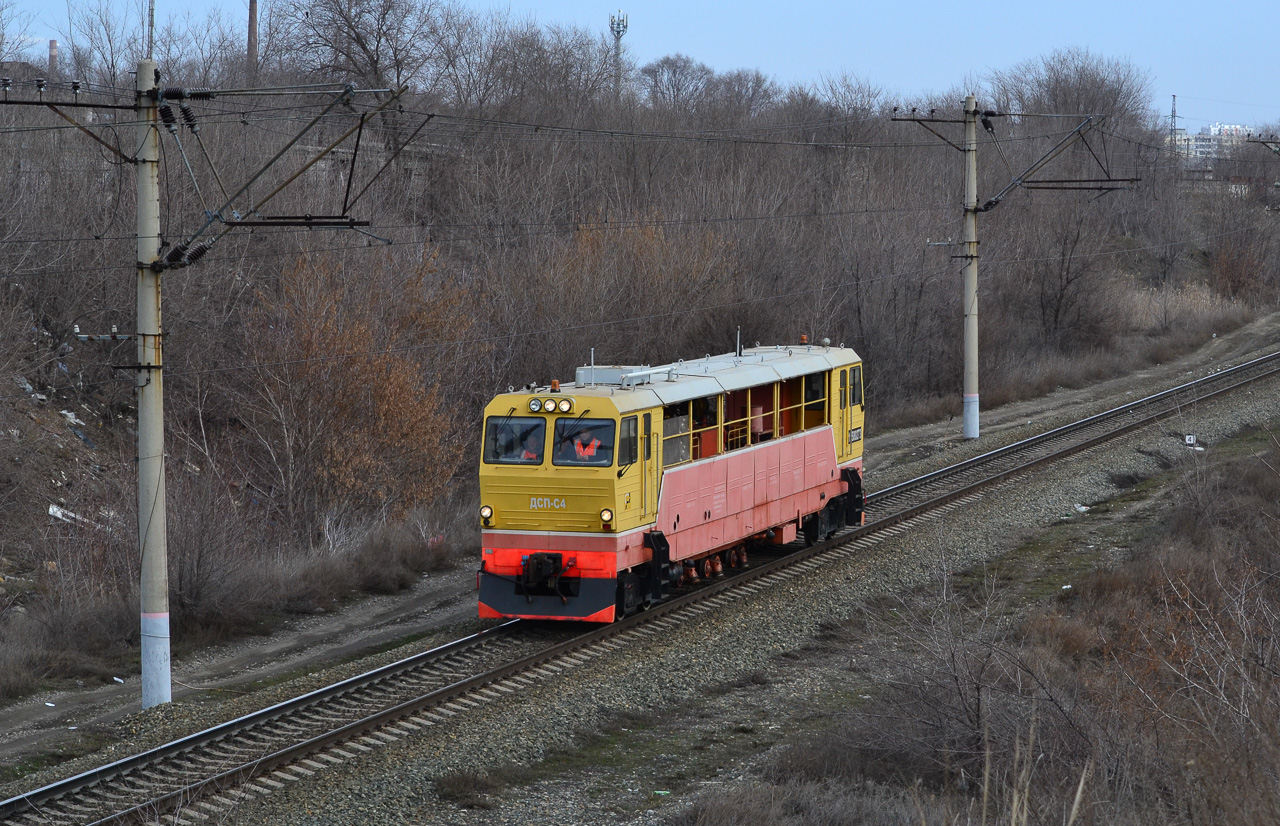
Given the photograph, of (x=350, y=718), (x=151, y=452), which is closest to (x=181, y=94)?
(x=151, y=452)

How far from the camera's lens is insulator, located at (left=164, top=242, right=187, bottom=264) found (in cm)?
1188

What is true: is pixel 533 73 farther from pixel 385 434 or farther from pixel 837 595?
pixel 837 595

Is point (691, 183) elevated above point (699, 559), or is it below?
above

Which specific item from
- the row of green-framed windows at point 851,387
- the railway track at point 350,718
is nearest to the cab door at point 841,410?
the row of green-framed windows at point 851,387

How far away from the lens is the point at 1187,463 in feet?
81.2

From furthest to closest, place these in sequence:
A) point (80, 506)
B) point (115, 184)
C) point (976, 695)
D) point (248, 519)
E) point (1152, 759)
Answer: point (115, 184), point (80, 506), point (248, 519), point (976, 695), point (1152, 759)

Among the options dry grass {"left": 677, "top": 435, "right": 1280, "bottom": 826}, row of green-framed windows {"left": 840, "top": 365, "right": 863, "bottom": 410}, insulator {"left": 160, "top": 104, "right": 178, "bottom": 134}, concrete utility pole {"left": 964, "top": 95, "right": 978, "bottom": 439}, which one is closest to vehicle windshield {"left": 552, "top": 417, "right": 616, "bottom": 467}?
dry grass {"left": 677, "top": 435, "right": 1280, "bottom": 826}

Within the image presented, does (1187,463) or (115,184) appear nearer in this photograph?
(1187,463)

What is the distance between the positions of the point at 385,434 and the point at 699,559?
29.5 ft

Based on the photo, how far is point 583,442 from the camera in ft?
45.9

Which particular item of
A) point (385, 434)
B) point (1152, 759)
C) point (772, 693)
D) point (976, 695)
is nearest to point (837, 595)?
point (772, 693)

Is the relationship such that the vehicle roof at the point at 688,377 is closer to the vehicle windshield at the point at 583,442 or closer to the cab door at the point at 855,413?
the vehicle windshield at the point at 583,442

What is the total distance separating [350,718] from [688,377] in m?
6.35

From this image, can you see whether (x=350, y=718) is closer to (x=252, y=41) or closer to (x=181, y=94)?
(x=181, y=94)
